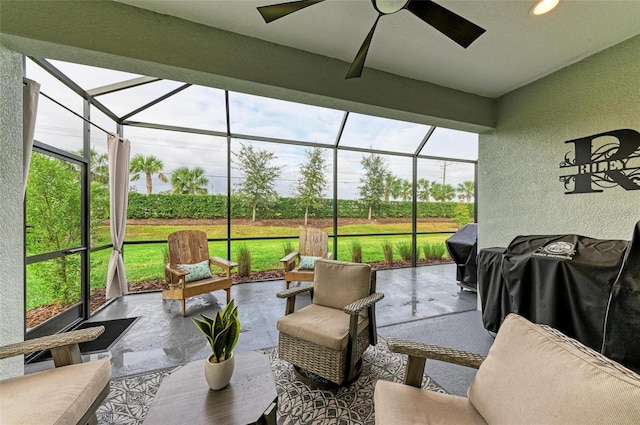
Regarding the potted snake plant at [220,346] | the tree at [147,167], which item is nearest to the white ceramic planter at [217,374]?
the potted snake plant at [220,346]

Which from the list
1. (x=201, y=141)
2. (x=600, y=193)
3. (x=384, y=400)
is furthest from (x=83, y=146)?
(x=600, y=193)

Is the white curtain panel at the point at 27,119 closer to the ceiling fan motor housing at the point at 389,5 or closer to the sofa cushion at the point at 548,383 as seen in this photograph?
the ceiling fan motor housing at the point at 389,5

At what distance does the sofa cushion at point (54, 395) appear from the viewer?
1088mm

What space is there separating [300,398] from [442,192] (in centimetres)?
588

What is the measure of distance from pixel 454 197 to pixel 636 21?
15.6 feet

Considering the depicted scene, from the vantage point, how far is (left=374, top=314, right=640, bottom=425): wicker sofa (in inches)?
31.1

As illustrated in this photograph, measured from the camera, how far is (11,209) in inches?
67.3

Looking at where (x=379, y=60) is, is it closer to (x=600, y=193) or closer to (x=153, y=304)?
(x=600, y=193)

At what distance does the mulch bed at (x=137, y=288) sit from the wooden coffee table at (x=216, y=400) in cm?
157

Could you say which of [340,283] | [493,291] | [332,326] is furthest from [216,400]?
[493,291]

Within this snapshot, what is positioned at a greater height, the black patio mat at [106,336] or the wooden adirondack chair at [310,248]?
the wooden adirondack chair at [310,248]

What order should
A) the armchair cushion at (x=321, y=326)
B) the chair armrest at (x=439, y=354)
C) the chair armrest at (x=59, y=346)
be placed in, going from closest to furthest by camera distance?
the chair armrest at (x=439, y=354), the chair armrest at (x=59, y=346), the armchair cushion at (x=321, y=326)

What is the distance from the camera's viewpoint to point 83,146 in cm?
297

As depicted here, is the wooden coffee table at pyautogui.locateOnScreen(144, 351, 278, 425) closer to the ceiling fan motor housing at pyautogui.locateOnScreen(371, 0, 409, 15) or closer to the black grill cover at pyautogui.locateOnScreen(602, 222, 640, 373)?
the black grill cover at pyautogui.locateOnScreen(602, 222, 640, 373)
